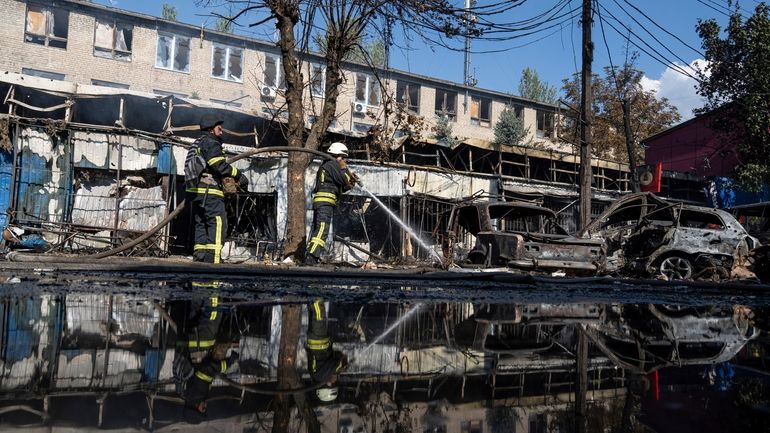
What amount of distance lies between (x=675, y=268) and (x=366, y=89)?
19.6 meters

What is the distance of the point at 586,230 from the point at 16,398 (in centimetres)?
978

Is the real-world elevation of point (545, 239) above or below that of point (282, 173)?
below

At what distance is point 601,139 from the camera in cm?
2997

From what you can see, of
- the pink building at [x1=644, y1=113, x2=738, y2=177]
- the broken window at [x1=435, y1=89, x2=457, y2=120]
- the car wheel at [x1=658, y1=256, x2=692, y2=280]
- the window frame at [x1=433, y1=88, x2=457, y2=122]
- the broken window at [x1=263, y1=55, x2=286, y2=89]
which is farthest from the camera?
the broken window at [x1=435, y1=89, x2=457, y2=120]

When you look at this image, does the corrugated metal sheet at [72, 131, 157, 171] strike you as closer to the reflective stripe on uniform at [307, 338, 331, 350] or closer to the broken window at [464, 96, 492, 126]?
the reflective stripe on uniform at [307, 338, 331, 350]

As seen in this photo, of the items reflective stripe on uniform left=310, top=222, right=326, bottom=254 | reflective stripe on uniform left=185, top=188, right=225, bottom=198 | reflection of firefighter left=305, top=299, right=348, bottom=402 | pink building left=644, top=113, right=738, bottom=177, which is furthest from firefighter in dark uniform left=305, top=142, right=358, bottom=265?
pink building left=644, top=113, right=738, bottom=177

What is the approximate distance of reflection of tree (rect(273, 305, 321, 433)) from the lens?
1605 millimetres

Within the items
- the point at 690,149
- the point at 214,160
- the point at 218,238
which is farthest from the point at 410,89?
the point at 218,238

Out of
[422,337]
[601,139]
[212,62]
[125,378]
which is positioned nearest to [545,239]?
[422,337]

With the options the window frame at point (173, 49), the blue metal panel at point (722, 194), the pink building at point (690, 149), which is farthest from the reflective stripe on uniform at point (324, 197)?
the pink building at point (690, 149)

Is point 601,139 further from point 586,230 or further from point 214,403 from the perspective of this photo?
point 214,403

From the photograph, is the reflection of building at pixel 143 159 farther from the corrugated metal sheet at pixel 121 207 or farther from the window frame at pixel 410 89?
the window frame at pixel 410 89

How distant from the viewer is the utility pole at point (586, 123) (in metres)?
14.6

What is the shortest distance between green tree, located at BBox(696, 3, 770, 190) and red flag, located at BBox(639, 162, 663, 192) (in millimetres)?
2608
